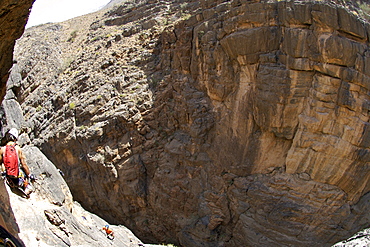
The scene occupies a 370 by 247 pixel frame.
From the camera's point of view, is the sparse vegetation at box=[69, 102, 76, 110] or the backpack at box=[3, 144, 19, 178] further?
the sparse vegetation at box=[69, 102, 76, 110]

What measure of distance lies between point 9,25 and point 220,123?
10.8 meters

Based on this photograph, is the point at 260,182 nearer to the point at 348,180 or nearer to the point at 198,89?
the point at 348,180

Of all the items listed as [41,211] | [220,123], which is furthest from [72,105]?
[41,211]

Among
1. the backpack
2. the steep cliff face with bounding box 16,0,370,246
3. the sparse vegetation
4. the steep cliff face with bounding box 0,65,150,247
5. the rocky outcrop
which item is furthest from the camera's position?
the sparse vegetation

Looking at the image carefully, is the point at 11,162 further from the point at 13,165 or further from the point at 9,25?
the point at 9,25

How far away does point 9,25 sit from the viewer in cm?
679

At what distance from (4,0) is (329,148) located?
1171 centimetres

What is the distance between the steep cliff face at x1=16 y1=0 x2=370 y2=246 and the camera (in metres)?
13.1

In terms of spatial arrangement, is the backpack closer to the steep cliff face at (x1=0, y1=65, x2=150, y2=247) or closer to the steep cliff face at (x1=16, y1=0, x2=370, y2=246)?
the steep cliff face at (x1=0, y1=65, x2=150, y2=247)

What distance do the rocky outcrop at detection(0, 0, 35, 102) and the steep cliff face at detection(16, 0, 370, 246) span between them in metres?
9.33

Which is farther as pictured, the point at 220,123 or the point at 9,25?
the point at 220,123

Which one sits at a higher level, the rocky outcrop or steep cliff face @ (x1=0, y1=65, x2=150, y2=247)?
the rocky outcrop

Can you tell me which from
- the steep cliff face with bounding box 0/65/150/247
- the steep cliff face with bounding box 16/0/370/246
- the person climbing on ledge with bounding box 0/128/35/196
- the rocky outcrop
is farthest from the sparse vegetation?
the rocky outcrop

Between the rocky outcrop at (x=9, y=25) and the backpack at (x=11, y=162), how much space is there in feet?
4.27
